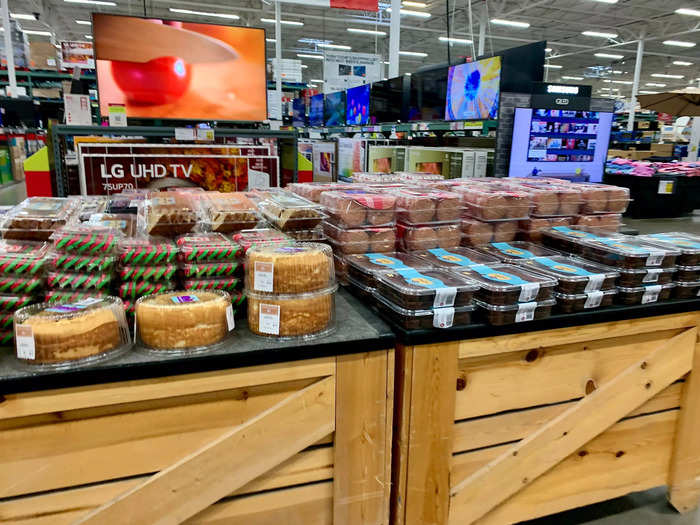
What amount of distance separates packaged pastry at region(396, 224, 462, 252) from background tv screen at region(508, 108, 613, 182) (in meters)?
2.34

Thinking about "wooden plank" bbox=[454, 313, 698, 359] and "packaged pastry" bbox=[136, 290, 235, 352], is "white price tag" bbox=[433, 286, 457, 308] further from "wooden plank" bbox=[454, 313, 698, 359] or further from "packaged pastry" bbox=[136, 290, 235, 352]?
"packaged pastry" bbox=[136, 290, 235, 352]

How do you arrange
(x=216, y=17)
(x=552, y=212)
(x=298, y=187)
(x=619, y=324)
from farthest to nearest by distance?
(x=216, y=17)
(x=298, y=187)
(x=552, y=212)
(x=619, y=324)

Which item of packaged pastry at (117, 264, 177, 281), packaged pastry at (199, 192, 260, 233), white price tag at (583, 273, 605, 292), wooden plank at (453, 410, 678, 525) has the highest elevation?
packaged pastry at (199, 192, 260, 233)

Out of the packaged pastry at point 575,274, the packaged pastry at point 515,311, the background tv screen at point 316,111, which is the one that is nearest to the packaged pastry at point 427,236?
the packaged pastry at point 575,274

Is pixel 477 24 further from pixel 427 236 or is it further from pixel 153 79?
pixel 427 236

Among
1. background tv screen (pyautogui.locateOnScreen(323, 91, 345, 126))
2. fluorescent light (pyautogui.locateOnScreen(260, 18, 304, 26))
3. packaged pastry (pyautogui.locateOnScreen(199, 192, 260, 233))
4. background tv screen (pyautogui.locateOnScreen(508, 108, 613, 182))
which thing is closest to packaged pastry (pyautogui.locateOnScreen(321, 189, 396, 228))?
packaged pastry (pyautogui.locateOnScreen(199, 192, 260, 233))

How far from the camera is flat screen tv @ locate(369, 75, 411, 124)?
5984 millimetres

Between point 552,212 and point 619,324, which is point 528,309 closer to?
point 619,324

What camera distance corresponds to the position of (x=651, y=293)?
1754 mm

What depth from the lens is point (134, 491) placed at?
4.20ft

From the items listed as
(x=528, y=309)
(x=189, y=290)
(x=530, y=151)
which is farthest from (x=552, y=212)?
(x=530, y=151)

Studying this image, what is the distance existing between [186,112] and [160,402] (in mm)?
3017

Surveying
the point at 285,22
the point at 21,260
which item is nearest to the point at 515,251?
the point at 21,260

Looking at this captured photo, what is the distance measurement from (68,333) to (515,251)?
152 cm
